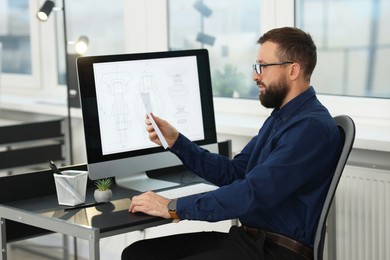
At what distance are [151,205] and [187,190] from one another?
0.41 meters

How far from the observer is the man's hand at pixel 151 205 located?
2467 mm

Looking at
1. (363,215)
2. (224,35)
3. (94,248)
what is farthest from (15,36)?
(94,248)

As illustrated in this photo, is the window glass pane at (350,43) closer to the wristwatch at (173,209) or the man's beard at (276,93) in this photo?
the man's beard at (276,93)

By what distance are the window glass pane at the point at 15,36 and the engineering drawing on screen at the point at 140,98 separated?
2.51 m

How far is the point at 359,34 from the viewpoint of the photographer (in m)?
3.40

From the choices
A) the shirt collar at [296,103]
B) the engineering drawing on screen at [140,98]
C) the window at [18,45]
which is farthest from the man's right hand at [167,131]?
the window at [18,45]

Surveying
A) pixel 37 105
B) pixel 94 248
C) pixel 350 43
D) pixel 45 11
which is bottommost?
pixel 94 248

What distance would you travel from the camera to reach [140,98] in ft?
9.46

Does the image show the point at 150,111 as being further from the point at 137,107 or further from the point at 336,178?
the point at 336,178

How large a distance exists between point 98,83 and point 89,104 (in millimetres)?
82

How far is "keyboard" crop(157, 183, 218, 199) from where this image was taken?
278 cm

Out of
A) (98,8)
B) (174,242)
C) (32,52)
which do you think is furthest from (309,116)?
(32,52)

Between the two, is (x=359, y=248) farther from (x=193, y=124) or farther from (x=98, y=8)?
(x=98, y=8)

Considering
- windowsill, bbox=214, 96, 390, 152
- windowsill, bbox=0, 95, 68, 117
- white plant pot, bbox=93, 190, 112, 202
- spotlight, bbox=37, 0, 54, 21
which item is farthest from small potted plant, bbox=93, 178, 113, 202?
windowsill, bbox=0, 95, 68, 117
